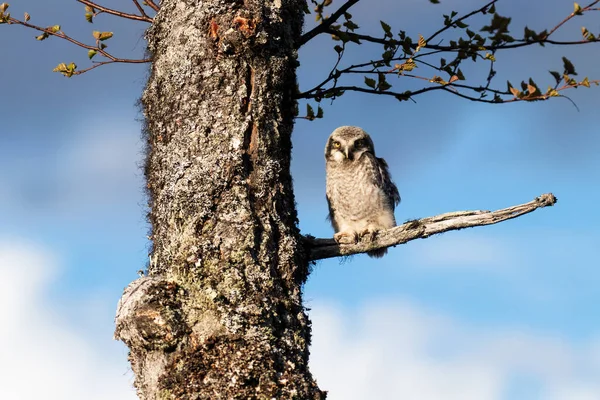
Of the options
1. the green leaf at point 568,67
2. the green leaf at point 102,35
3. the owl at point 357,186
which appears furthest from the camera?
the owl at point 357,186

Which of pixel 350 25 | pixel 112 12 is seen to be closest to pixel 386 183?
pixel 350 25

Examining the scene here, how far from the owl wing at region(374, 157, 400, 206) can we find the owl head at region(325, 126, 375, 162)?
187 millimetres

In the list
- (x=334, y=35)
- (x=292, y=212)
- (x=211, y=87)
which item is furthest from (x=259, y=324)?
(x=334, y=35)

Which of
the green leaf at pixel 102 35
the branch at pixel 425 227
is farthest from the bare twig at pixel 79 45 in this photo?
the branch at pixel 425 227

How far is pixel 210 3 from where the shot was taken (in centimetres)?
377

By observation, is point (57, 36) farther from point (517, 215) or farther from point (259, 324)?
point (517, 215)

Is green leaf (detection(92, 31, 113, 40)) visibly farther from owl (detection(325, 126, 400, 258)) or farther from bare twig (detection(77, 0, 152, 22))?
owl (detection(325, 126, 400, 258))

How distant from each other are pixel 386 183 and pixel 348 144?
1.71 feet

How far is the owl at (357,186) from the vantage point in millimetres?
6004

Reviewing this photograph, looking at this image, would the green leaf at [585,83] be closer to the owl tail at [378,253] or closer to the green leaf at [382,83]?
the green leaf at [382,83]

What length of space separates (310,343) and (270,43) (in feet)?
5.50

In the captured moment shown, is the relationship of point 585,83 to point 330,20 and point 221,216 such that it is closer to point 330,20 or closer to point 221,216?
point 330,20

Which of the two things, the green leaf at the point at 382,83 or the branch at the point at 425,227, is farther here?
the green leaf at the point at 382,83

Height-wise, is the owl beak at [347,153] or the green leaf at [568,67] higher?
the owl beak at [347,153]
